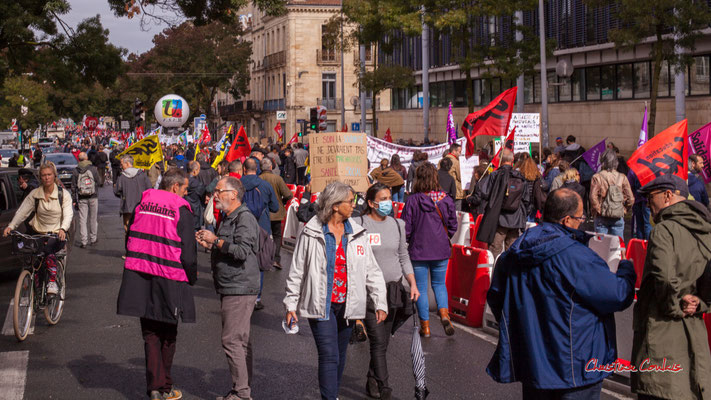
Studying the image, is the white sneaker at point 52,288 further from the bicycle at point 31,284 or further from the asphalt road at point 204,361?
the asphalt road at point 204,361

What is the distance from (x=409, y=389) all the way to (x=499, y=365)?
2651 mm

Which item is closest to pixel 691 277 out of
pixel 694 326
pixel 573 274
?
pixel 694 326

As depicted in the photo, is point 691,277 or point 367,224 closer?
point 691,277

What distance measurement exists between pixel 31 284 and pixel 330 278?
470 centimetres

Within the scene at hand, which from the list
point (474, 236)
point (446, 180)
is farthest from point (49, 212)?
point (446, 180)

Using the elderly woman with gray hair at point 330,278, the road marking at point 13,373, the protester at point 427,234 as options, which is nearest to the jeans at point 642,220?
the protester at point 427,234

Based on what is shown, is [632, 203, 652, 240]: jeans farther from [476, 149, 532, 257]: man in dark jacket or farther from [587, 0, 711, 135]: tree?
[587, 0, 711, 135]: tree

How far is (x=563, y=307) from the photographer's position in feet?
15.6

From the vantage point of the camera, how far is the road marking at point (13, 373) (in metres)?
7.76

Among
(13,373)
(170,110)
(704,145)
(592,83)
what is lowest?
(13,373)

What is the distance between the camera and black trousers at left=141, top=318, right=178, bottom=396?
717 cm

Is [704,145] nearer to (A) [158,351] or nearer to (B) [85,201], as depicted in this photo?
(A) [158,351]

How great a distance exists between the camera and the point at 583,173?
18031mm

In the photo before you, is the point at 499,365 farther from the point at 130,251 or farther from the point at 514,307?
the point at 130,251
